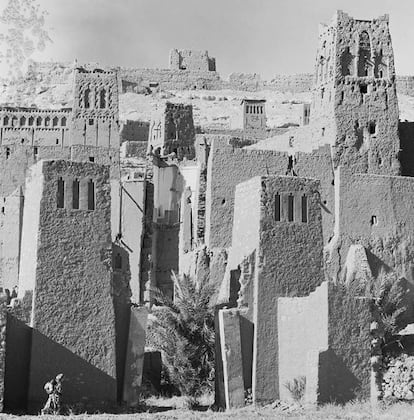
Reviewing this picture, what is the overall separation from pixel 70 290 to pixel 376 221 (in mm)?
12944

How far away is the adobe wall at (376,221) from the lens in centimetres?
3064

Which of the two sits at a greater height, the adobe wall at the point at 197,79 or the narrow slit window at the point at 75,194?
the adobe wall at the point at 197,79

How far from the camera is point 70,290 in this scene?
2092 cm

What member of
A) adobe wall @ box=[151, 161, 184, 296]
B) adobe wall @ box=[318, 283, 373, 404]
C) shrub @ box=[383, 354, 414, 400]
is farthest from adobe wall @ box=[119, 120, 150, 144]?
adobe wall @ box=[318, 283, 373, 404]

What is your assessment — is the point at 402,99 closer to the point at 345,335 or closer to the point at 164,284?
the point at 164,284

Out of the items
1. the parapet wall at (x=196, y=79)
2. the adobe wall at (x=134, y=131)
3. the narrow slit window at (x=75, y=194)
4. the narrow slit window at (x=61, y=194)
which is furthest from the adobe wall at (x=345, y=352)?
the parapet wall at (x=196, y=79)

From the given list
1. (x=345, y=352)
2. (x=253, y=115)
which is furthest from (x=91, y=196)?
(x=253, y=115)

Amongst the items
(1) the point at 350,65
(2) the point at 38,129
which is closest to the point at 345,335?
(1) the point at 350,65

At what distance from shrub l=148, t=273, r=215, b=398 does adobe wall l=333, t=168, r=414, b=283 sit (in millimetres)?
6709

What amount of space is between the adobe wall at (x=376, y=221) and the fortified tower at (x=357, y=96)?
8.57 ft

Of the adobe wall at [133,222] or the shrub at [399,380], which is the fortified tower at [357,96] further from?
the shrub at [399,380]

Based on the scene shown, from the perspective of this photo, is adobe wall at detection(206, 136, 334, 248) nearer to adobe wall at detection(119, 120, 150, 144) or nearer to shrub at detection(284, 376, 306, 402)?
shrub at detection(284, 376, 306, 402)

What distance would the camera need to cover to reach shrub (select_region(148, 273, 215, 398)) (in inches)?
960

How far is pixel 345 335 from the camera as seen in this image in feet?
71.6
